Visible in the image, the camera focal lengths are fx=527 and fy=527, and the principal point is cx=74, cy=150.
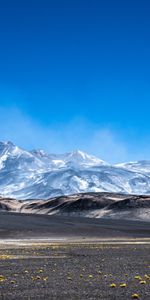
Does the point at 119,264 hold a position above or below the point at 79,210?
below

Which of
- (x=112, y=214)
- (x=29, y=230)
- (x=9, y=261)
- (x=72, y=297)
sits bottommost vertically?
(x=72, y=297)

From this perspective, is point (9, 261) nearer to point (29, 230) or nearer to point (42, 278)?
point (42, 278)

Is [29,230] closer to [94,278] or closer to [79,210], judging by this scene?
[94,278]

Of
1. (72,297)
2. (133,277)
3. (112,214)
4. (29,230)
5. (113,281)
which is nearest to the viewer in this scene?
(72,297)

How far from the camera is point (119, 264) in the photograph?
3525 cm

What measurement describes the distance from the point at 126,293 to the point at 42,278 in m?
6.52

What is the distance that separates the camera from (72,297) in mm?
19703

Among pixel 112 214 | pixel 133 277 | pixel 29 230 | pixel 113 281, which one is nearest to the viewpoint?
pixel 113 281

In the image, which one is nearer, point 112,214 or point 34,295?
point 34,295

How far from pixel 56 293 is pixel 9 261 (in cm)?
1634

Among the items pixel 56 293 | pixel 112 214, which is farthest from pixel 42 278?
pixel 112 214

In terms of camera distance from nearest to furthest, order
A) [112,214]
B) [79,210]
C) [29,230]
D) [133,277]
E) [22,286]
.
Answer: [22,286], [133,277], [29,230], [112,214], [79,210]

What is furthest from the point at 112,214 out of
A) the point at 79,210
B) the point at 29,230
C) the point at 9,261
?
the point at 9,261

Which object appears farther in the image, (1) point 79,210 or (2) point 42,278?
(1) point 79,210
